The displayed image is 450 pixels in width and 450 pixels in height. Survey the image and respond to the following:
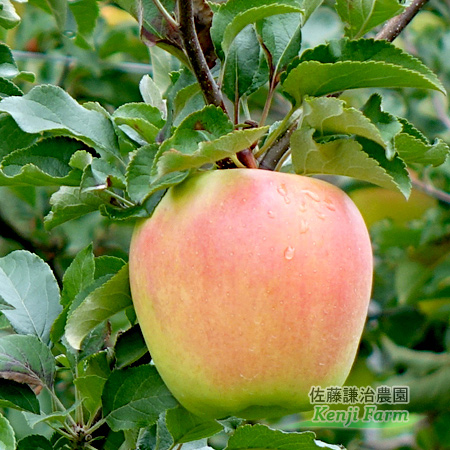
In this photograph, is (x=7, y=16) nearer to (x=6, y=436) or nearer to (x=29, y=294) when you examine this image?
(x=29, y=294)

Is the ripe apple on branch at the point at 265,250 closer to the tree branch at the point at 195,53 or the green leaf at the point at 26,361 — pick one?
the tree branch at the point at 195,53

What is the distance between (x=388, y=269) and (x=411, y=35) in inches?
30.3

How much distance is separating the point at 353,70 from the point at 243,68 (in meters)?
0.14

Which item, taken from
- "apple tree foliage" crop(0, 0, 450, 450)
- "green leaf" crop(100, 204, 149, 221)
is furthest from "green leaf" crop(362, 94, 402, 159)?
"green leaf" crop(100, 204, 149, 221)

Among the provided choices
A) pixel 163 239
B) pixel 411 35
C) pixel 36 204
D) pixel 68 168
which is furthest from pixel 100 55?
pixel 163 239

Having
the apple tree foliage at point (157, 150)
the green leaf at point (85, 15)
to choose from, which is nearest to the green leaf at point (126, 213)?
the apple tree foliage at point (157, 150)

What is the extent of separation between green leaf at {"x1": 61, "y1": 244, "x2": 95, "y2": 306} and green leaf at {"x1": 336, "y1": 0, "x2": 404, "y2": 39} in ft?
1.12

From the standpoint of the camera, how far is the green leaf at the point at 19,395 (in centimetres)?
74

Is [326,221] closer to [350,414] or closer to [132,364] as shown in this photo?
[132,364]

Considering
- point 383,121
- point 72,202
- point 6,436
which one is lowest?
point 6,436

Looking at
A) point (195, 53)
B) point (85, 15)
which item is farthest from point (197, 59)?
point (85, 15)

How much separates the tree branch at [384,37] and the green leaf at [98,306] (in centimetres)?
16

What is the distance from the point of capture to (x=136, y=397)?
739 millimetres

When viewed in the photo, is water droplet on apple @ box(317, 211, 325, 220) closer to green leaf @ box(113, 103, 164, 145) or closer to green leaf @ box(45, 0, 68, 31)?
green leaf @ box(113, 103, 164, 145)
